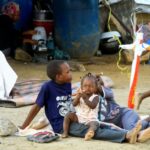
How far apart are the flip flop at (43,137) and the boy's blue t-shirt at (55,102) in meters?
0.17

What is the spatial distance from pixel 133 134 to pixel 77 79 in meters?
4.25

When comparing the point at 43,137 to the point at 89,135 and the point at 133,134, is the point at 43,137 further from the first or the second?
the point at 133,134

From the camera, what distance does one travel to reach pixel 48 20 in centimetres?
1080

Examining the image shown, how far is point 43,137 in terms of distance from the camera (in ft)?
15.6

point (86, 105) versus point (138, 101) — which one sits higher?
point (86, 105)

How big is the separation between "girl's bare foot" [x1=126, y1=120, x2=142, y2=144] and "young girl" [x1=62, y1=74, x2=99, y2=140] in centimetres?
32

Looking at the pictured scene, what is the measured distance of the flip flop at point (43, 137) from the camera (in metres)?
4.73

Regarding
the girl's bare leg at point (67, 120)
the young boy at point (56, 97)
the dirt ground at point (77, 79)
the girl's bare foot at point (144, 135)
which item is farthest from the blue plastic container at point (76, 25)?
the girl's bare foot at point (144, 135)

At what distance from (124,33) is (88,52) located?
1227 mm

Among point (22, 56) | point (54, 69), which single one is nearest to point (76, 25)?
point (22, 56)

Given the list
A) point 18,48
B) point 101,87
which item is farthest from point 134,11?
point 101,87

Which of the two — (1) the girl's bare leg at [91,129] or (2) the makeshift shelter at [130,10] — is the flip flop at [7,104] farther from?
(2) the makeshift shelter at [130,10]

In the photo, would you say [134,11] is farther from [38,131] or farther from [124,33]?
[38,131]

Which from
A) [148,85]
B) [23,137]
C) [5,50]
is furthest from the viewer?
[5,50]
